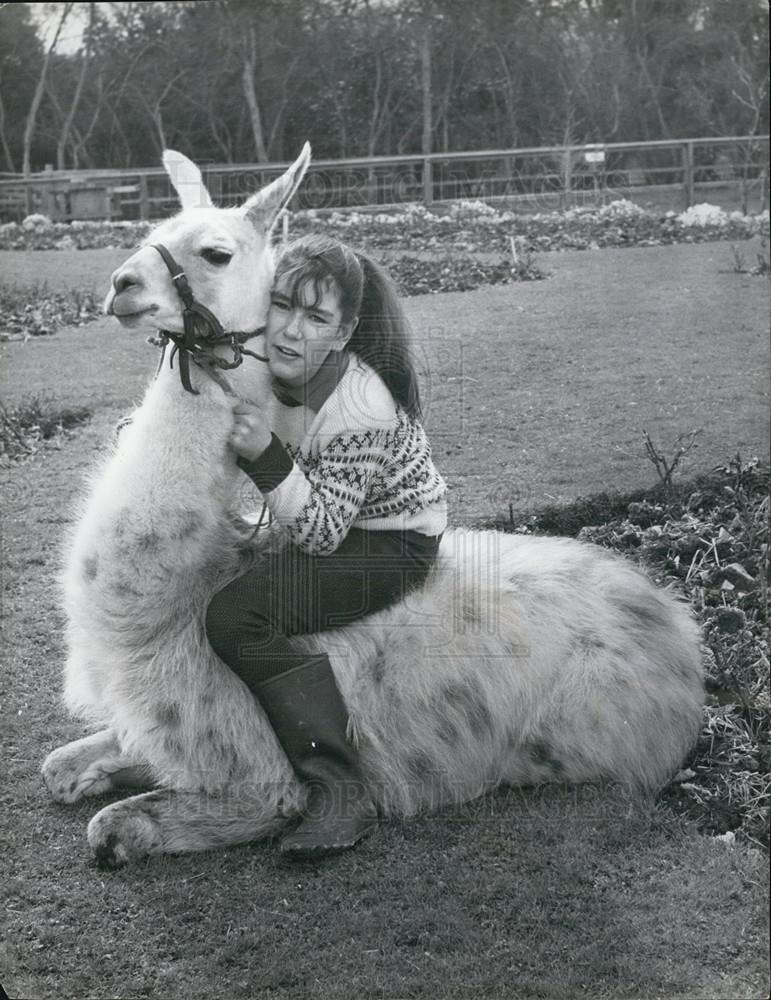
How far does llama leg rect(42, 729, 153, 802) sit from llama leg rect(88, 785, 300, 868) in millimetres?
239

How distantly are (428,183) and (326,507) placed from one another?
83.7 inches

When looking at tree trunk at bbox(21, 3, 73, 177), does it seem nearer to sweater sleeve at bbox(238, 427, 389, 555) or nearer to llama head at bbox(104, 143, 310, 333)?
llama head at bbox(104, 143, 310, 333)

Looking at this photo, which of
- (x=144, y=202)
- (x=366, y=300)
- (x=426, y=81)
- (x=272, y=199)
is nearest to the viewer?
(x=272, y=199)

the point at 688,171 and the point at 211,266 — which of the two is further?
the point at 688,171

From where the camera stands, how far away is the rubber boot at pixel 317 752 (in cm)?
336

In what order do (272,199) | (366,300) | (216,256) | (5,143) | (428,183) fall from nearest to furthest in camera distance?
(216,256)
(272,199)
(366,300)
(5,143)
(428,183)

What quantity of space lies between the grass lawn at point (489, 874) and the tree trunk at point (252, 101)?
3.18 ft

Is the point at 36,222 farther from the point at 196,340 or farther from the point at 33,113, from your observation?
the point at 196,340

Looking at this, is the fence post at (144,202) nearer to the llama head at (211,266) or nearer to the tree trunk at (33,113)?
the tree trunk at (33,113)

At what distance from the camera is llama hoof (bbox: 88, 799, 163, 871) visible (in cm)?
327

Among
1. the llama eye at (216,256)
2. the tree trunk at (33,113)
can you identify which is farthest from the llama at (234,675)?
the tree trunk at (33,113)

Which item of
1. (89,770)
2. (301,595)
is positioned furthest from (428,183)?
(89,770)

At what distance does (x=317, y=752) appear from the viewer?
11.2 feet

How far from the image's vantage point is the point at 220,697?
345cm
